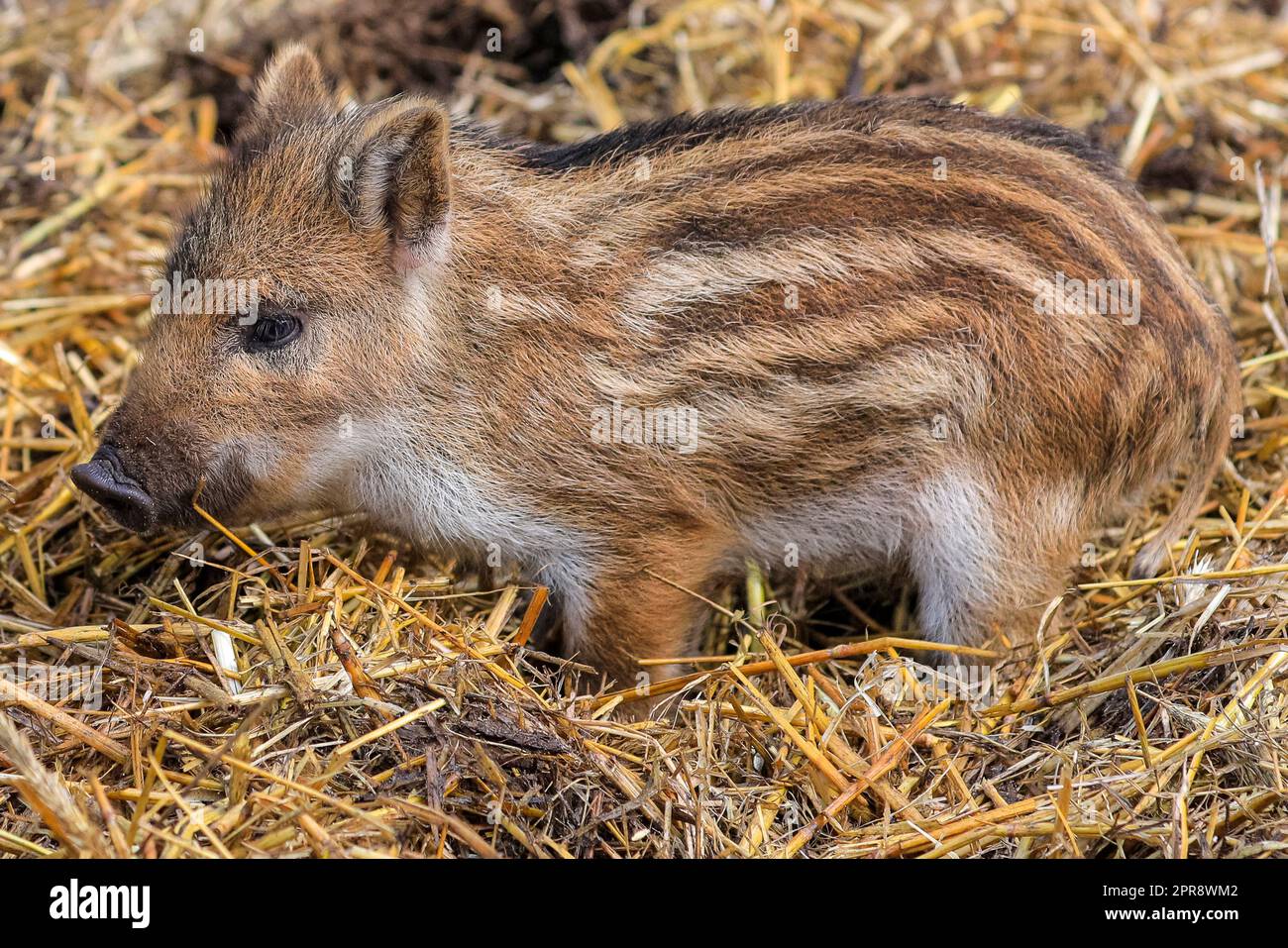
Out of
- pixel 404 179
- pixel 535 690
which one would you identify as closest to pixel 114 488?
pixel 404 179

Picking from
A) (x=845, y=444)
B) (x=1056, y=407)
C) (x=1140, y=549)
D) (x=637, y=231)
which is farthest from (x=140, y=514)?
(x=1140, y=549)

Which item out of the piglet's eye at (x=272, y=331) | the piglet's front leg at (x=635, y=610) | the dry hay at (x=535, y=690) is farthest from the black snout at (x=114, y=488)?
the piglet's front leg at (x=635, y=610)

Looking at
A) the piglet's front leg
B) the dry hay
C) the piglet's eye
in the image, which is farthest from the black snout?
the piglet's front leg

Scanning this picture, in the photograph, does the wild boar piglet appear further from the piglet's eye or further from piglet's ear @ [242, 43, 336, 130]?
piglet's ear @ [242, 43, 336, 130]

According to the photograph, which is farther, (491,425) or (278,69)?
(278,69)

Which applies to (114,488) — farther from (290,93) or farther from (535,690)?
(290,93)

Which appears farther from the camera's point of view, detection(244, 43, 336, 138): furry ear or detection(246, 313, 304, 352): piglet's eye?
detection(244, 43, 336, 138): furry ear
